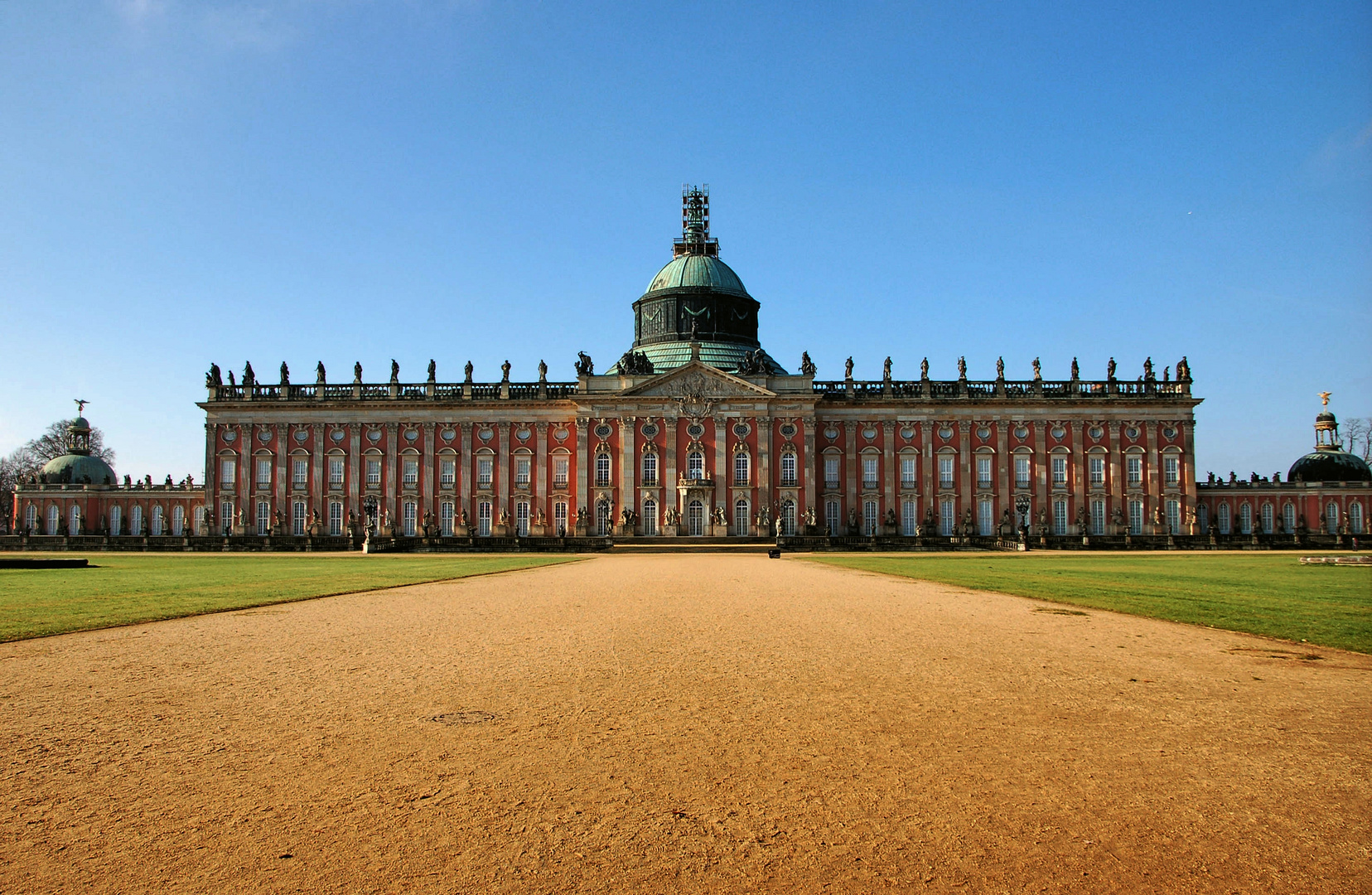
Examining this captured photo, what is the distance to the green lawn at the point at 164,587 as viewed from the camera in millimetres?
13648

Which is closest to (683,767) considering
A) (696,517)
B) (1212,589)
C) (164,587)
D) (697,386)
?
(1212,589)

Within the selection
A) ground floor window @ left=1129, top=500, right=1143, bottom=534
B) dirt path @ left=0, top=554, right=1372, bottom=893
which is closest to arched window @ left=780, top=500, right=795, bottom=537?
ground floor window @ left=1129, top=500, right=1143, bottom=534

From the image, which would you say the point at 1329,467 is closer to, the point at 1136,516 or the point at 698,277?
the point at 1136,516

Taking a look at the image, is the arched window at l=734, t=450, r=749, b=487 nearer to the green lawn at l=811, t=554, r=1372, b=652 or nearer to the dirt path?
the green lawn at l=811, t=554, r=1372, b=652

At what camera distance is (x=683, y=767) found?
6.02 m

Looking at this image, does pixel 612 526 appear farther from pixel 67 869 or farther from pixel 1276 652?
pixel 67 869

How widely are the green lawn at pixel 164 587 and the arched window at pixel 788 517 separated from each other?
2723 cm

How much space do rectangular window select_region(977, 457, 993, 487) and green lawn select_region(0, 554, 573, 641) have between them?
120 ft

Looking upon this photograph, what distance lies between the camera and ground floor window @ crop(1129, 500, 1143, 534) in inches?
2352

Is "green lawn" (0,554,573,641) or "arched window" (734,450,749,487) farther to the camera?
"arched window" (734,450,749,487)

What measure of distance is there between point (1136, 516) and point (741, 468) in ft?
84.9

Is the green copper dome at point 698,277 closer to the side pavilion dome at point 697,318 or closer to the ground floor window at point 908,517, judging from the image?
the side pavilion dome at point 697,318

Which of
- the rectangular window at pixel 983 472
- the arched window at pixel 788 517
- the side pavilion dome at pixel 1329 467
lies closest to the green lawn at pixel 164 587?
the arched window at pixel 788 517

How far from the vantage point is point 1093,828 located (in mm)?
4934
